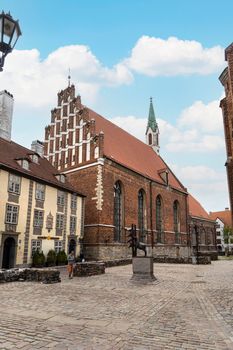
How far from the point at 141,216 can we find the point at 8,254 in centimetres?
1939

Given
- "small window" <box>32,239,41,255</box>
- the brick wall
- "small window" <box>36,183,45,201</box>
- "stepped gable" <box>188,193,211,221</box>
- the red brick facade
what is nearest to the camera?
the red brick facade

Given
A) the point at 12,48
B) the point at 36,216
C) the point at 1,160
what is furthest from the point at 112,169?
the point at 12,48

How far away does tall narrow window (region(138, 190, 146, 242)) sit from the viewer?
3619 centimetres

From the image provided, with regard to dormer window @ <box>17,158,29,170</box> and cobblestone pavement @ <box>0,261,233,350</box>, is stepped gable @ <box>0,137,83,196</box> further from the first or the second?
cobblestone pavement @ <box>0,261,233,350</box>

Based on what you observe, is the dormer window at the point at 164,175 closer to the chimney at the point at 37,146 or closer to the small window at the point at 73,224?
the chimney at the point at 37,146

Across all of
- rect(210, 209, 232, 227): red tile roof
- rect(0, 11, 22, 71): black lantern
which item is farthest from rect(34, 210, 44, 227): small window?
rect(210, 209, 232, 227): red tile roof

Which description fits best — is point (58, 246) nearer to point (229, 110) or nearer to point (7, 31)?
point (229, 110)

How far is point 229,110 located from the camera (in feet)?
42.2

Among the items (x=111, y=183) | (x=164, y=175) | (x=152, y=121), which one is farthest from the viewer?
(x=152, y=121)

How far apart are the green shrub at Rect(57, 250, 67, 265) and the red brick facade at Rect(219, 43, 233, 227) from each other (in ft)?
56.6

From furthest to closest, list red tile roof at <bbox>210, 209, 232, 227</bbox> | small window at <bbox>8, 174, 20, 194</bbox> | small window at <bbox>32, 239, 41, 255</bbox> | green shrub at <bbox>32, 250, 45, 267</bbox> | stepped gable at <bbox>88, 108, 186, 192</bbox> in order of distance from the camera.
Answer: red tile roof at <bbox>210, 209, 232, 227</bbox> < stepped gable at <bbox>88, 108, 186, 192</bbox> < small window at <bbox>32, 239, 41, 255</bbox> < green shrub at <bbox>32, 250, 45, 267</bbox> < small window at <bbox>8, 174, 20, 194</bbox>

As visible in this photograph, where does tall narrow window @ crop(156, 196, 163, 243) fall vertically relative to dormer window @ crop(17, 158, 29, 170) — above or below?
below

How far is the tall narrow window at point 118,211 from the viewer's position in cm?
3182

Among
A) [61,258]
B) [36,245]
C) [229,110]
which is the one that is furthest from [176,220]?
[229,110]
